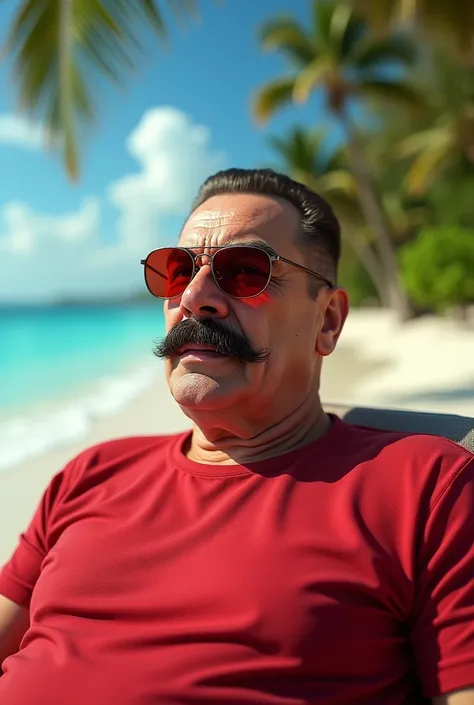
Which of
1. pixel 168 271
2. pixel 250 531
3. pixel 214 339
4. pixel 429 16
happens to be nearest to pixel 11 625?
pixel 250 531

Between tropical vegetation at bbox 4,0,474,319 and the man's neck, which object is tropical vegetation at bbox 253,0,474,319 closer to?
tropical vegetation at bbox 4,0,474,319

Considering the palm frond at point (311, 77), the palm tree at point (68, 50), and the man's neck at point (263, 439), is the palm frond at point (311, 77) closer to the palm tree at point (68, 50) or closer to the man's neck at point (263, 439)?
the palm tree at point (68, 50)


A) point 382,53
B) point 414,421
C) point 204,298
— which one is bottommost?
point 414,421

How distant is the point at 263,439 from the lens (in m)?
1.63

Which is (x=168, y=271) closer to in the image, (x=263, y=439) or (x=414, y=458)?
(x=263, y=439)

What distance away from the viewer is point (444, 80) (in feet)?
93.1

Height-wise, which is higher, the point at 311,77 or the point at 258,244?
the point at 311,77

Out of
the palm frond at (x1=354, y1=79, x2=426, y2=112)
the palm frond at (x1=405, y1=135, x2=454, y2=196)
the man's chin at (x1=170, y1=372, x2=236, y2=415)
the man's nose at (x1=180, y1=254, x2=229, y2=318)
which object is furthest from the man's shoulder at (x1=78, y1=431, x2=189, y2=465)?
the palm frond at (x1=405, y1=135, x2=454, y2=196)

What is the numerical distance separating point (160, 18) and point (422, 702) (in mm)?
4986

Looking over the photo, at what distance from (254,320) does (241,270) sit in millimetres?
137

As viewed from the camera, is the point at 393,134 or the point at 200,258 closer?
the point at 200,258

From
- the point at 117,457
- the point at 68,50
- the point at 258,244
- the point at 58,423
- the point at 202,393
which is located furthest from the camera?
the point at 58,423

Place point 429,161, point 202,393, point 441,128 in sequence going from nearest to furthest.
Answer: point 202,393 < point 429,161 < point 441,128

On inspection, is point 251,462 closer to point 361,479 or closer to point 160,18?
point 361,479
